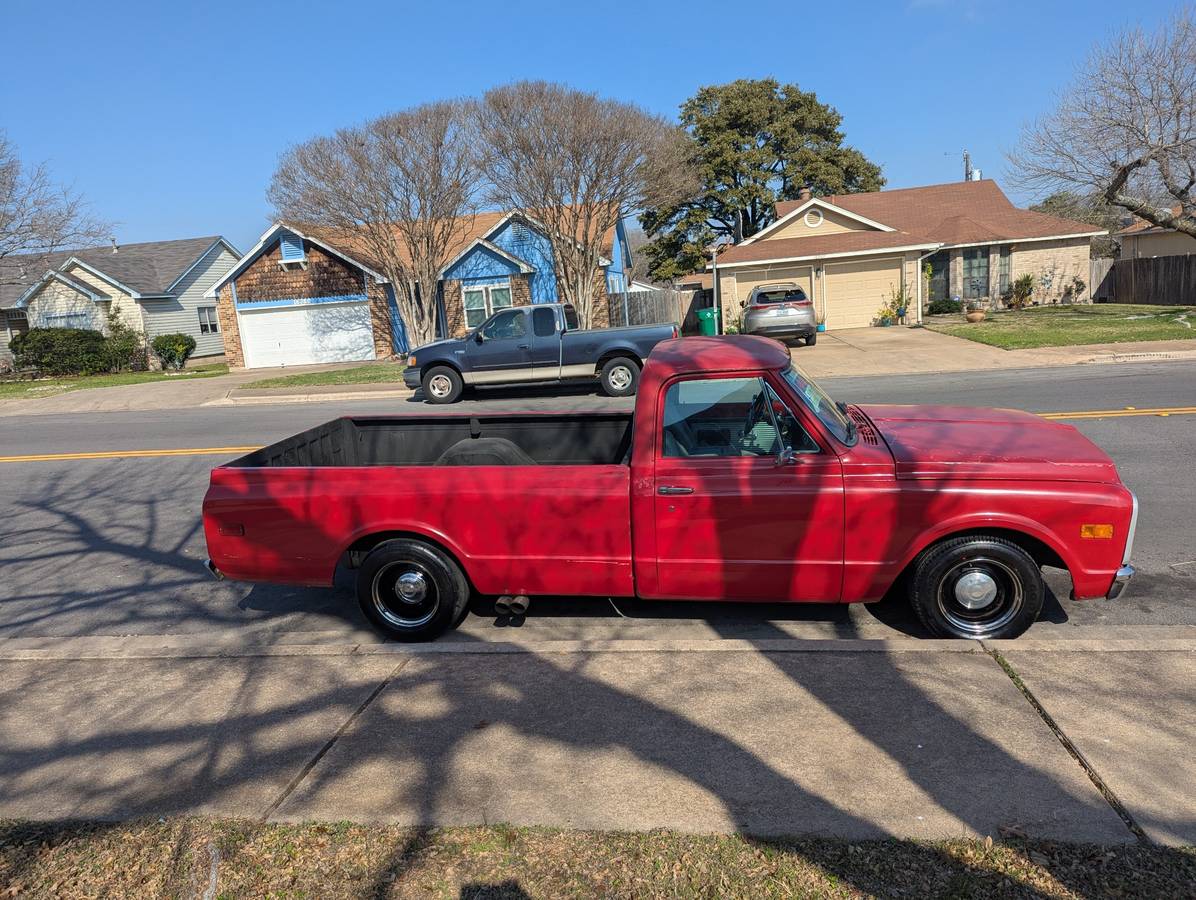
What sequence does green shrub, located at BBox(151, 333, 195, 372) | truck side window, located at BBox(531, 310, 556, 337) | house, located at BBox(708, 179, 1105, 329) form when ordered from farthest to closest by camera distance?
1. green shrub, located at BBox(151, 333, 195, 372)
2. house, located at BBox(708, 179, 1105, 329)
3. truck side window, located at BBox(531, 310, 556, 337)

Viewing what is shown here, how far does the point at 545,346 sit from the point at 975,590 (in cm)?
1251

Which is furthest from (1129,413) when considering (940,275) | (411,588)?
(940,275)

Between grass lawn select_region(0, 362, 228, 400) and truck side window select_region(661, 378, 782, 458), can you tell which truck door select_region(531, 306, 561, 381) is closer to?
truck side window select_region(661, 378, 782, 458)

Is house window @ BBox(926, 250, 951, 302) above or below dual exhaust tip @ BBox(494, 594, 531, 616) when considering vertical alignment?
above

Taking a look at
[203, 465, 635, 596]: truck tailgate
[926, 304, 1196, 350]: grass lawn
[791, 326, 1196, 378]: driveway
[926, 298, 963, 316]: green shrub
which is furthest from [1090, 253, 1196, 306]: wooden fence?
[203, 465, 635, 596]: truck tailgate

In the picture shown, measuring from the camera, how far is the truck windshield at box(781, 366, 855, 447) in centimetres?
446

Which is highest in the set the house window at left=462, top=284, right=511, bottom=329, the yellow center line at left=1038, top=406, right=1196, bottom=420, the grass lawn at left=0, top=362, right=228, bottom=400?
the house window at left=462, top=284, right=511, bottom=329

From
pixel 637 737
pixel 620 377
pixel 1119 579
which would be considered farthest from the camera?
pixel 620 377

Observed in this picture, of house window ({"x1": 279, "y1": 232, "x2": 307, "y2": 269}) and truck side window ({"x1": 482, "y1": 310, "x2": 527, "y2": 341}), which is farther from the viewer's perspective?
house window ({"x1": 279, "y1": 232, "x2": 307, "y2": 269})

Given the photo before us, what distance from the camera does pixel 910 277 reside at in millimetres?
26953

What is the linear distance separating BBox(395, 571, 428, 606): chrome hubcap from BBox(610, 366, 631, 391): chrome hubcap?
11.2 metres

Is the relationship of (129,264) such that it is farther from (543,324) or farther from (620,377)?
(620,377)

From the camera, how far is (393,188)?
24.2 m

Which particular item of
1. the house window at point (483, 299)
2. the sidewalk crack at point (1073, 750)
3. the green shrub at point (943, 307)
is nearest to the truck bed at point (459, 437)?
the sidewalk crack at point (1073, 750)
